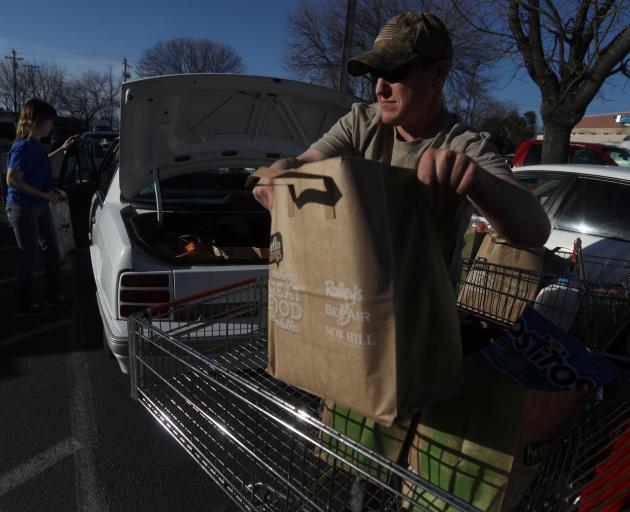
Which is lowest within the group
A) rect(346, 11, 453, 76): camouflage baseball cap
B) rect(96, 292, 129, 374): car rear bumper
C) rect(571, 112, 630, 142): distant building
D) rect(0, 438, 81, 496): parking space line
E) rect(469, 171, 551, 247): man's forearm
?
rect(0, 438, 81, 496): parking space line

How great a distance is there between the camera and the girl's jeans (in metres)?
4.70

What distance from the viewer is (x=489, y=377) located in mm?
1272

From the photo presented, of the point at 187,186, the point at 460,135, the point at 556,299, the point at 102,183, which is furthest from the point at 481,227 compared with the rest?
the point at 102,183

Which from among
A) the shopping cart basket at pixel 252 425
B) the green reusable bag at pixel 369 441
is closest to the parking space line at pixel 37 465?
the shopping cart basket at pixel 252 425

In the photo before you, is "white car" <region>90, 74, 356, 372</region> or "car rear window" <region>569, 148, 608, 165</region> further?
"car rear window" <region>569, 148, 608, 165</region>

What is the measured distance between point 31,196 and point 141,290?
254 cm

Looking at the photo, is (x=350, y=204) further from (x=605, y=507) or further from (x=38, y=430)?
(x=38, y=430)

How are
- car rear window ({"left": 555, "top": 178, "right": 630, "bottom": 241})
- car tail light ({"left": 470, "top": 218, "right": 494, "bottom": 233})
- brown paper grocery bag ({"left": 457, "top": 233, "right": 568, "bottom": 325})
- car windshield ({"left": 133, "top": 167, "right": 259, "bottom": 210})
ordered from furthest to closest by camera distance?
car windshield ({"left": 133, "top": 167, "right": 259, "bottom": 210})
car rear window ({"left": 555, "top": 178, "right": 630, "bottom": 241})
car tail light ({"left": 470, "top": 218, "right": 494, "bottom": 233})
brown paper grocery bag ({"left": 457, "top": 233, "right": 568, "bottom": 325})

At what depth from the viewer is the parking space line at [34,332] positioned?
4367 millimetres

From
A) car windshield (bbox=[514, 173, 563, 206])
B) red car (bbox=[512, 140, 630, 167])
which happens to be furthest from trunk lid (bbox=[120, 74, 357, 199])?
red car (bbox=[512, 140, 630, 167])

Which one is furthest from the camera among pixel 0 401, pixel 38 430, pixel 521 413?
pixel 0 401

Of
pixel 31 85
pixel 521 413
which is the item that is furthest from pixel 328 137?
pixel 31 85

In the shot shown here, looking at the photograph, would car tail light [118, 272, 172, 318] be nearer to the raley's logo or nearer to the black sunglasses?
the raley's logo

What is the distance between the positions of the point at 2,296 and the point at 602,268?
5.56m
